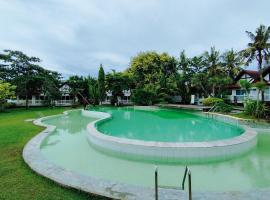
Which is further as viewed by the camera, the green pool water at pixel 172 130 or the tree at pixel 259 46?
the tree at pixel 259 46

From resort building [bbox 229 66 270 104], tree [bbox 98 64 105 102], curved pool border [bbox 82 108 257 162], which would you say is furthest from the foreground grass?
tree [bbox 98 64 105 102]

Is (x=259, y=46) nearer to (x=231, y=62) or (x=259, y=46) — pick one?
(x=259, y=46)

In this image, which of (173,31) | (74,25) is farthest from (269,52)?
(74,25)

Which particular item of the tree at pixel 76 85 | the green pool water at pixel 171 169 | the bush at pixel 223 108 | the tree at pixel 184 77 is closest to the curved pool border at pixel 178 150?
the green pool water at pixel 171 169

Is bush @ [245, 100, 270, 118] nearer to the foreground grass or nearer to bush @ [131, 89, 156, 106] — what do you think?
the foreground grass

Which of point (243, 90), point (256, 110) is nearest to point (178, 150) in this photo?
point (256, 110)

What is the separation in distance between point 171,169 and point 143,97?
2408cm

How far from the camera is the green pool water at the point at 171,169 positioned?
4863 mm

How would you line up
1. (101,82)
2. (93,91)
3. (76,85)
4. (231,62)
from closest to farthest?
1. (231,62)
2. (101,82)
3. (93,91)
4. (76,85)

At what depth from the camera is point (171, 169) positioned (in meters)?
5.80

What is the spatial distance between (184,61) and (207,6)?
62.9 feet

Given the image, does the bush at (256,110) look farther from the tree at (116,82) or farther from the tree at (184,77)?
the tree at (116,82)

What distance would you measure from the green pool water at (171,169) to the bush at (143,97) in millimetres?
21804

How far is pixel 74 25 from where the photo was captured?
Answer: 16922 mm
